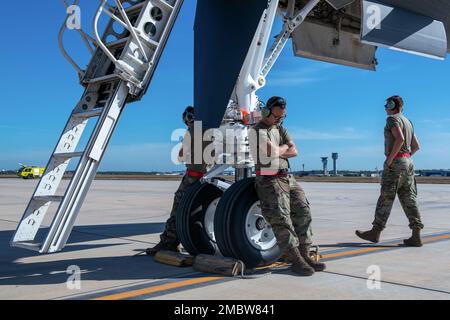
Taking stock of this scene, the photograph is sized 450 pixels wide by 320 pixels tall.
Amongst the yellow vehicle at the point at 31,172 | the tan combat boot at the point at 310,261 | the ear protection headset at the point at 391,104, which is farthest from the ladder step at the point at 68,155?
the yellow vehicle at the point at 31,172

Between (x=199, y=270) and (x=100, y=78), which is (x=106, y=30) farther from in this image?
(x=199, y=270)

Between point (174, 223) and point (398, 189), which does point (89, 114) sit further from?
point (398, 189)

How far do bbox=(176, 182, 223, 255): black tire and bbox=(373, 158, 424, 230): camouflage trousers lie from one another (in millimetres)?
2482

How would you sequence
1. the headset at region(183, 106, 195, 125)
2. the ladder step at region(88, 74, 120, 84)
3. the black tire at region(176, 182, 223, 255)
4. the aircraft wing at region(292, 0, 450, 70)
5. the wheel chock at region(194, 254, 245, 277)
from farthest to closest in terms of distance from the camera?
the headset at region(183, 106, 195, 125) < the aircraft wing at region(292, 0, 450, 70) < the black tire at region(176, 182, 223, 255) < the ladder step at region(88, 74, 120, 84) < the wheel chock at region(194, 254, 245, 277)

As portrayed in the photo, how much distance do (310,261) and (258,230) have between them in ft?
1.96

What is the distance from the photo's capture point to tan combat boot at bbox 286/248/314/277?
173 inches

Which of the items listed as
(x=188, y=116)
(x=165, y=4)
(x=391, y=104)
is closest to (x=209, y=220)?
(x=188, y=116)

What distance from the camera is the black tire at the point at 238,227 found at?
454 centimetres

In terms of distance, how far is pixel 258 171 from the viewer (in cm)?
462

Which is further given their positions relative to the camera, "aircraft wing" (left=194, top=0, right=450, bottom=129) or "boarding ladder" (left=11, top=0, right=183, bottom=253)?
"aircraft wing" (left=194, top=0, right=450, bottom=129)

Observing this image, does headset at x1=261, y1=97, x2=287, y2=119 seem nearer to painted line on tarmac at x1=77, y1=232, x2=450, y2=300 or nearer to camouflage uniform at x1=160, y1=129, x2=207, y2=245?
camouflage uniform at x1=160, y1=129, x2=207, y2=245

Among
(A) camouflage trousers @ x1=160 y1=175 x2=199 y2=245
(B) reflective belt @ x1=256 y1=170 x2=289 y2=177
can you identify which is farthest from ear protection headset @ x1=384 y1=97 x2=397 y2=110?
(A) camouflage trousers @ x1=160 y1=175 x2=199 y2=245

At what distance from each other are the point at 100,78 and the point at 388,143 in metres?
3.91
